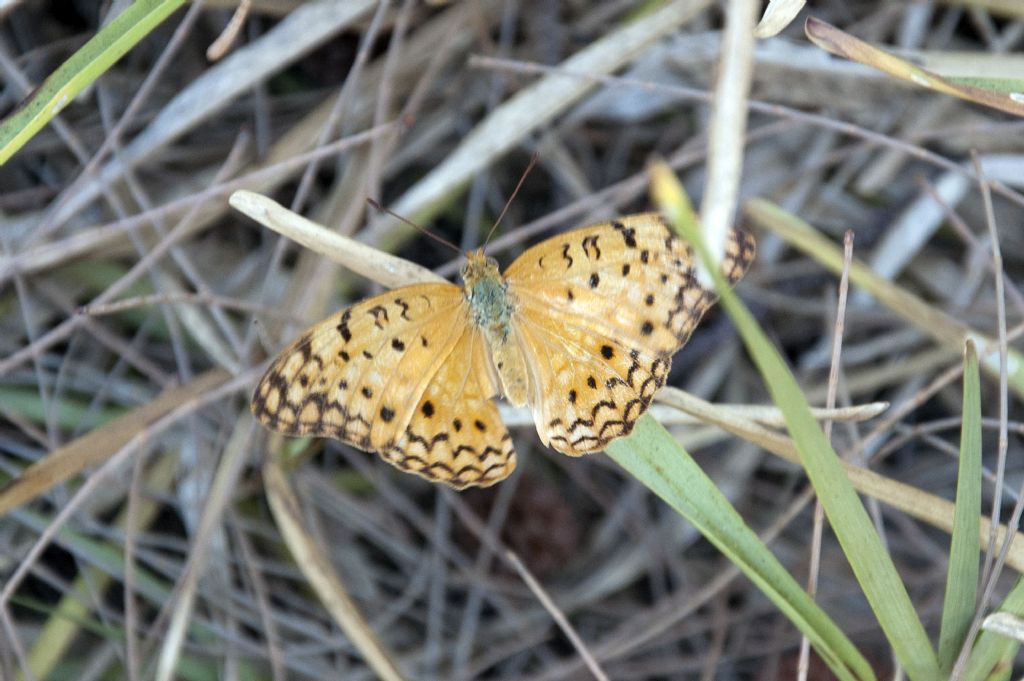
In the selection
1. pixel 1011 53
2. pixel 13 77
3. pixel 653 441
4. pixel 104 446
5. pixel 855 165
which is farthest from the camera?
pixel 855 165

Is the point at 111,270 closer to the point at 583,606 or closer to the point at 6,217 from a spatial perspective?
the point at 6,217

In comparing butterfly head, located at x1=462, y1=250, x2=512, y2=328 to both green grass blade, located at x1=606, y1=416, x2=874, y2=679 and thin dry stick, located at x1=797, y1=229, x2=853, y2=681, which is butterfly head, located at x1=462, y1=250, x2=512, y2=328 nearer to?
green grass blade, located at x1=606, y1=416, x2=874, y2=679

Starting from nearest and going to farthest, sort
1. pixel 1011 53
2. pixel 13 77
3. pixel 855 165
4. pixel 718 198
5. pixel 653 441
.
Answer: pixel 718 198
pixel 653 441
pixel 13 77
pixel 1011 53
pixel 855 165

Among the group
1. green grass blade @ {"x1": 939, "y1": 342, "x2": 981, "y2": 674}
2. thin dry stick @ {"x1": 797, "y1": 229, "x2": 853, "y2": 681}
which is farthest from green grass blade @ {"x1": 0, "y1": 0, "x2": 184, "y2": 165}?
green grass blade @ {"x1": 939, "y1": 342, "x2": 981, "y2": 674}

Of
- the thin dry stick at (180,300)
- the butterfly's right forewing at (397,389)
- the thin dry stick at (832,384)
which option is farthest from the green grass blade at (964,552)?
the thin dry stick at (180,300)

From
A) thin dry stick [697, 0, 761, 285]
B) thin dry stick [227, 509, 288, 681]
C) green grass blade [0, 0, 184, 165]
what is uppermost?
green grass blade [0, 0, 184, 165]

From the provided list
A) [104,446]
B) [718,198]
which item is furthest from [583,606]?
[718,198]
